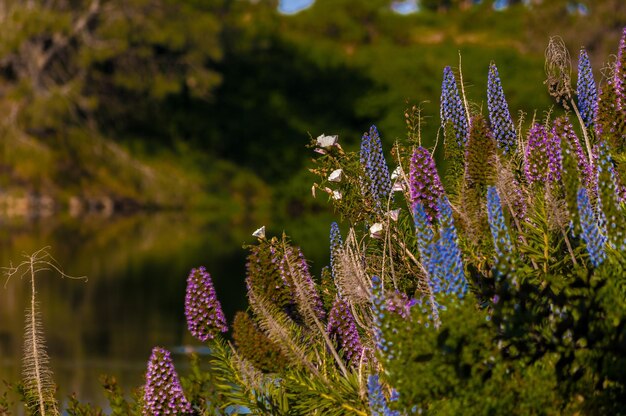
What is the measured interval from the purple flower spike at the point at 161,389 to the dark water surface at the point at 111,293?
1.91 m

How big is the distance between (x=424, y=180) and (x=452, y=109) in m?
0.66

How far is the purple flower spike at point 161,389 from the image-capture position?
5258 millimetres

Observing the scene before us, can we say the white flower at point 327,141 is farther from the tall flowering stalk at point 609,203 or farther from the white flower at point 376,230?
the tall flowering stalk at point 609,203

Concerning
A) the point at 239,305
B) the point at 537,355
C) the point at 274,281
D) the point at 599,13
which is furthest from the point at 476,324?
the point at 599,13

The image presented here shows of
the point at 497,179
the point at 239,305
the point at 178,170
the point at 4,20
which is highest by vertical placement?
the point at 4,20

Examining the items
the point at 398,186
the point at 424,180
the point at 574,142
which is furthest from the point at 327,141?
the point at 574,142

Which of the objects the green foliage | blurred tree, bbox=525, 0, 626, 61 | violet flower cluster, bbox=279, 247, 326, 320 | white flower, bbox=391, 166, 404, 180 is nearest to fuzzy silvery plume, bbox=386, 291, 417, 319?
the green foliage

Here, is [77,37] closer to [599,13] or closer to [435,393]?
[599,13]

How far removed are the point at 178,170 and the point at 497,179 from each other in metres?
52.5

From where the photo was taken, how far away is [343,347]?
17.5 ft

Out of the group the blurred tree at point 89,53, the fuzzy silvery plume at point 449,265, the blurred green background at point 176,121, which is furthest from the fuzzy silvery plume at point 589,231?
the blurred tree at point 89,53

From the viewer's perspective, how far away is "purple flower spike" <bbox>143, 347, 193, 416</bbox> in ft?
17.3

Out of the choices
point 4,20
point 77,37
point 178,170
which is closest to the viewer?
point 4,20

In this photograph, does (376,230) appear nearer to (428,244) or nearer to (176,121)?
(428,244)
